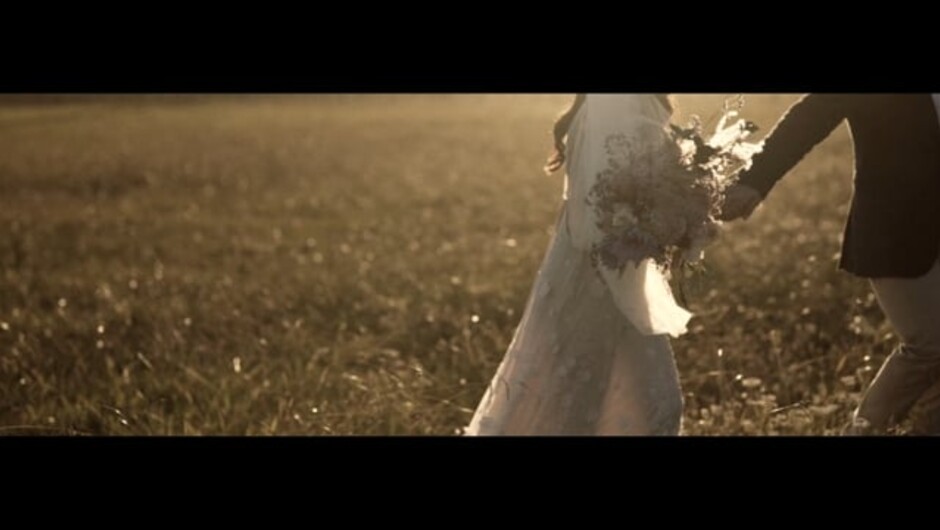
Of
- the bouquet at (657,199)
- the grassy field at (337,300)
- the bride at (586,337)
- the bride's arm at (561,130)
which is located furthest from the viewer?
the grassy field at (337,300)

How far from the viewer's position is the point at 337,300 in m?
10.3

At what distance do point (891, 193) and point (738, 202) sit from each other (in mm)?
599

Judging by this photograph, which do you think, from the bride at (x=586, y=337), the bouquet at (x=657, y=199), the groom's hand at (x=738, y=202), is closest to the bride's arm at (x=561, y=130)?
→ the bride at (x=586, y=337)

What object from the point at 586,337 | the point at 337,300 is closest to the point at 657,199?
the point at 586,337

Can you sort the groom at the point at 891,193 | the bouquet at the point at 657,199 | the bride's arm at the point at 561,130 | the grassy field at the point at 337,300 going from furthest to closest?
the grassy field at the point at 337,300 → the groom at the point at 891,193 → the bride's arm at the point at 561,130 → the bouquet at the point at 657,199

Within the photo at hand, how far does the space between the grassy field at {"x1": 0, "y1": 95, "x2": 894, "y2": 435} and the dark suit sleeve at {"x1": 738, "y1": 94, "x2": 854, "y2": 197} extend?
0.36 m

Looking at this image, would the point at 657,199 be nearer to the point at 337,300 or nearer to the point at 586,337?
the point at 586,337

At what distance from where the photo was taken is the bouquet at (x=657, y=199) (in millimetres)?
5074

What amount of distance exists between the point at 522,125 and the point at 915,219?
29.5m

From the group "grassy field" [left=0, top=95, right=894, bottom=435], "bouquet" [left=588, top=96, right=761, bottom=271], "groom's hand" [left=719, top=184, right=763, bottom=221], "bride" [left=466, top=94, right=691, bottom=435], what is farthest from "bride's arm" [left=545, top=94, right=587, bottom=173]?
"groom's hand" [left=719, top=184, right=763, bottom=221]

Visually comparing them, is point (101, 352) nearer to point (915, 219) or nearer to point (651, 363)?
point (651, 363)

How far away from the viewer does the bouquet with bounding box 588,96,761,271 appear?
200 inches

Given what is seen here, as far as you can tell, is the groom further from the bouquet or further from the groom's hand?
the bouquet

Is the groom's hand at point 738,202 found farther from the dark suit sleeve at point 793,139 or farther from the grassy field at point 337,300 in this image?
the grassy field at point 337,300
